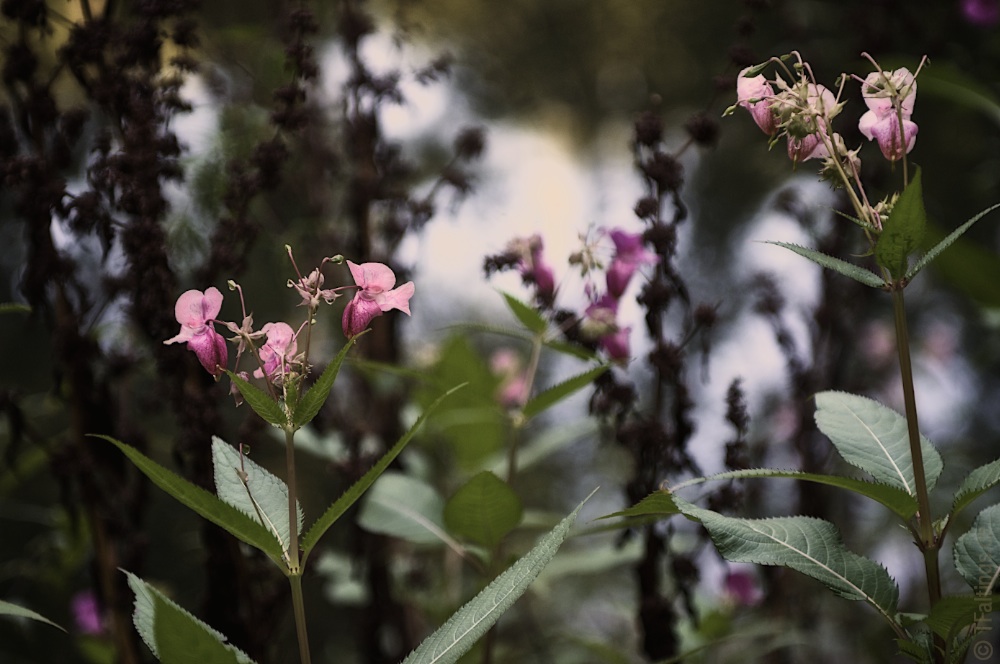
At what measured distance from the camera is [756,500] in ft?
4.62

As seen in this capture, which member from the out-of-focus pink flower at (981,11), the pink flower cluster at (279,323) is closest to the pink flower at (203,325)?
the pink flower cluster at (279,323)

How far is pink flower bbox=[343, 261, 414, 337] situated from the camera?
66 centimetres

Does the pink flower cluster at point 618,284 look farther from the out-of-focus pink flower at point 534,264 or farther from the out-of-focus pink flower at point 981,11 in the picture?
the out-of-focus pink flower at point 981,11

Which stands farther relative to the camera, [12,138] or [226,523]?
[12,138]

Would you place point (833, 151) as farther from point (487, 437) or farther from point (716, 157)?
point (716, 157)

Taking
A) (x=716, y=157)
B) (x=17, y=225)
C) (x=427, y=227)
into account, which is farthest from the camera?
(x=716, y=157)

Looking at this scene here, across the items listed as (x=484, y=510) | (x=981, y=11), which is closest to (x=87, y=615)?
(x=484, y=510)

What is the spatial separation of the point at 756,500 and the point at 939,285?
1.37m

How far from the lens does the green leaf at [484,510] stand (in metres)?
0.88

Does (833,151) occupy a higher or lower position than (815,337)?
higher

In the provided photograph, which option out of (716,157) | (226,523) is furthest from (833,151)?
(716,157)

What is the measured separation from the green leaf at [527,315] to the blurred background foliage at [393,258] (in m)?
0.11

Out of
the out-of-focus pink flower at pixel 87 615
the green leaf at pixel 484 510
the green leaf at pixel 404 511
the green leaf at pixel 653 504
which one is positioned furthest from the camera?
the out-of-focus pink flower at pixel 87 615

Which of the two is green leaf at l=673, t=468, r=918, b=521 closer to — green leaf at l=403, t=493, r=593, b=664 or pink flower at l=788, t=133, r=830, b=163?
green leaf at l=403, t=493, r=593, b=664
